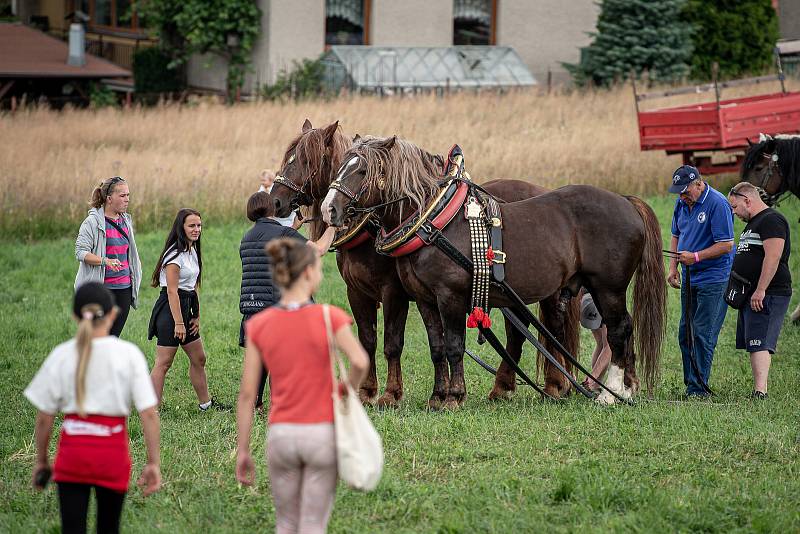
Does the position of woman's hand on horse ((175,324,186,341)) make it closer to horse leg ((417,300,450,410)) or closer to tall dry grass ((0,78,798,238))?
horse leg ((417,300,450,410))

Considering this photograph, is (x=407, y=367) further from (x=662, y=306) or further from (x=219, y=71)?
(x=219, y=71)

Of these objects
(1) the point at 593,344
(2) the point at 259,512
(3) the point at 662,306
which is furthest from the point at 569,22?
(2) the point at 259,512

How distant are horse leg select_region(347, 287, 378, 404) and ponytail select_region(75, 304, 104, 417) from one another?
13.5 ft

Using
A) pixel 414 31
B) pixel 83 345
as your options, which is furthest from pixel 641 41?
pixel 83 345

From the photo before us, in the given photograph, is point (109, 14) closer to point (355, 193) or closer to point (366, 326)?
point (366, 326)

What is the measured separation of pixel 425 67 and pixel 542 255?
2062cm

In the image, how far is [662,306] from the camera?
26.7ft

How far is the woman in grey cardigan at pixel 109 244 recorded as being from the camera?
7.87 m

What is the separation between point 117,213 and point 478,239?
2.86m

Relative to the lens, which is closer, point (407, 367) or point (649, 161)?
point (407, 367)

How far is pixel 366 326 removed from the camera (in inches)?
325

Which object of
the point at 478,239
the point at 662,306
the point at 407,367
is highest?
the point at 478,239

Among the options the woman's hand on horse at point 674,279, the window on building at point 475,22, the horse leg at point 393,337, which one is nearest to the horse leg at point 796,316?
the woman's hand on horse at point 674,279

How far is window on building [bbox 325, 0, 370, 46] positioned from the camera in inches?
1094
